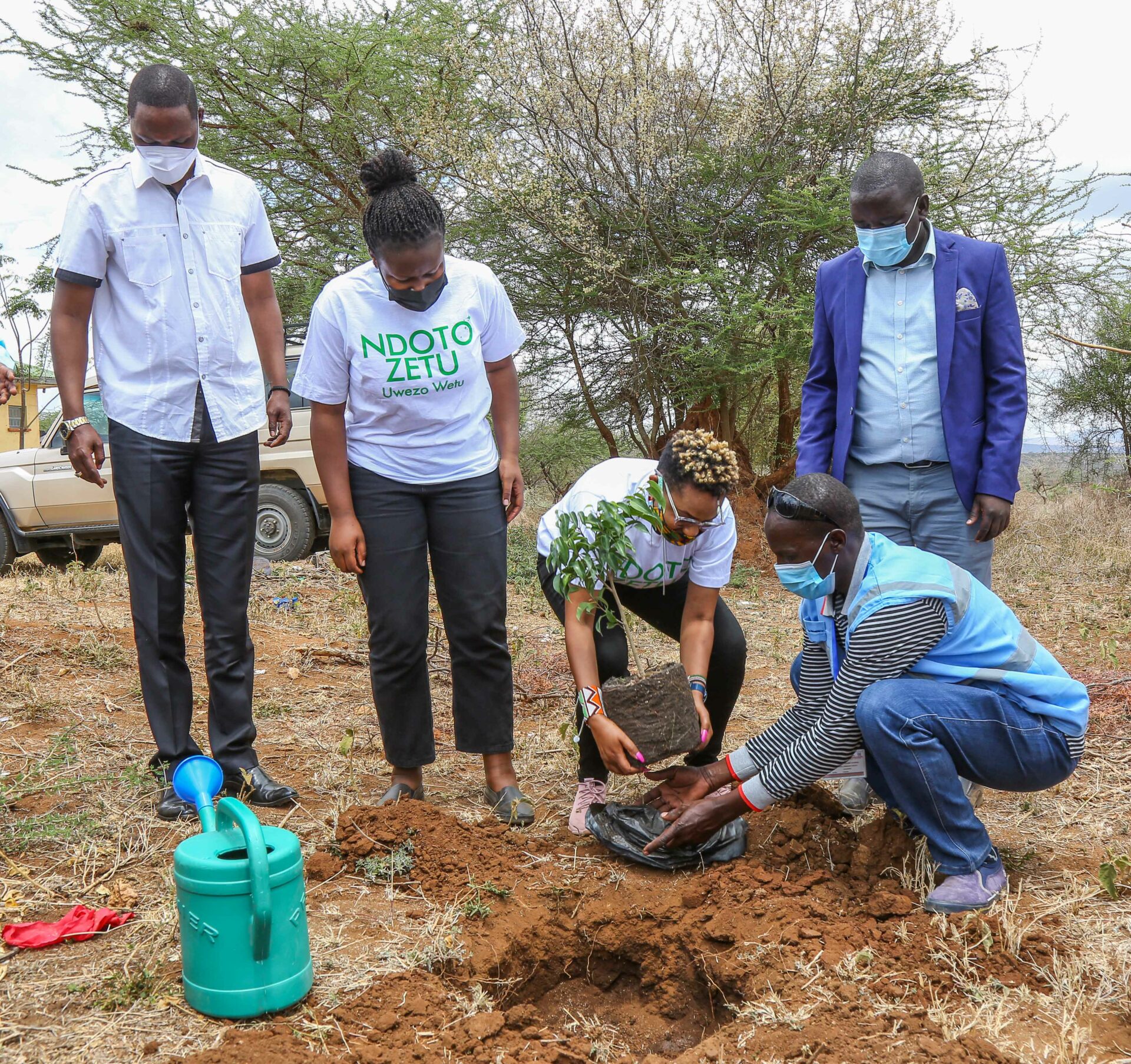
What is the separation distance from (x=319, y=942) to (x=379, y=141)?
27.8 ft

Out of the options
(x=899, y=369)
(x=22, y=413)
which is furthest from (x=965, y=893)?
(x=22, y=413)

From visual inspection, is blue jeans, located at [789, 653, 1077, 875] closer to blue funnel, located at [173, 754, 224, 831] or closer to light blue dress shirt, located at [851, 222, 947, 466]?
light blue dress shirt, located at [851, 222, 947, 466]

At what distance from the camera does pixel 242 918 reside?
2.06 metres

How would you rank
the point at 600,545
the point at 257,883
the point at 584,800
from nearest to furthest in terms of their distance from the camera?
the point at 257,883
the point at 600,545
the point at 584,800

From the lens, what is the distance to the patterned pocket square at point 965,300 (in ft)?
10.1

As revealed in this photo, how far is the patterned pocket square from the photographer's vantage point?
309cm

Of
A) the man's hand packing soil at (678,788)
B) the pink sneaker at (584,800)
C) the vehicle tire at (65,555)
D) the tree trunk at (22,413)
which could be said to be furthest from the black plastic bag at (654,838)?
the tree trunk at (22,413)

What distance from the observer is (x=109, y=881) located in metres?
2.68

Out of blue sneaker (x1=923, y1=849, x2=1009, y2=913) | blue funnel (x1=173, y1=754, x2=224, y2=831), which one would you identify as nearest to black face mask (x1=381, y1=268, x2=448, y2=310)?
blue funnel (x1=173, y1=754, x2=224, y2=831)

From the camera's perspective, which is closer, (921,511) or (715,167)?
(921,511)

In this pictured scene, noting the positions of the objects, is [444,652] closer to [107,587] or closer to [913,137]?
[107,587]

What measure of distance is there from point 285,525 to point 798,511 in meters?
6.53

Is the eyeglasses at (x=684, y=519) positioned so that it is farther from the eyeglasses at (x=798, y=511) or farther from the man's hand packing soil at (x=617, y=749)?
the man's hand packing soil at (x=617, y=749)

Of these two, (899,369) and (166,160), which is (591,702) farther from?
(166,160)
